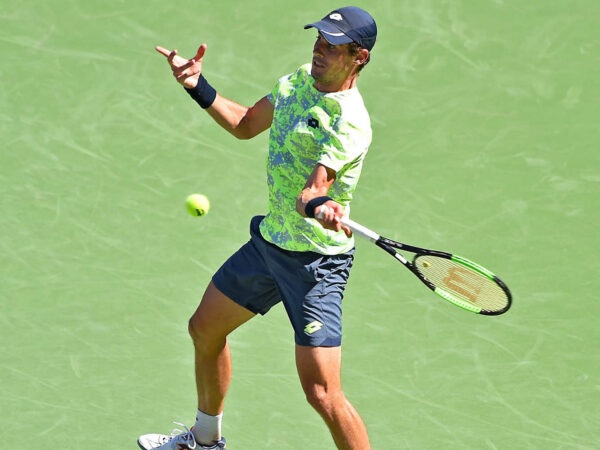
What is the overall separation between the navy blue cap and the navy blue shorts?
921 mm

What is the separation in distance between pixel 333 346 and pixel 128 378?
4.55 feet

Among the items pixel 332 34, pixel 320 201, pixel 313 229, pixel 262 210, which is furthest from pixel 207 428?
pixel 332 34

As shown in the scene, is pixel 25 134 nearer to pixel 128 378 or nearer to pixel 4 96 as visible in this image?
pixel 4 96

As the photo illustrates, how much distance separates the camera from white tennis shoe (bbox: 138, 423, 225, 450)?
6.90 metres

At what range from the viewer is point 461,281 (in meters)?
6.53

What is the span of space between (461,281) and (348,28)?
47.5 inches

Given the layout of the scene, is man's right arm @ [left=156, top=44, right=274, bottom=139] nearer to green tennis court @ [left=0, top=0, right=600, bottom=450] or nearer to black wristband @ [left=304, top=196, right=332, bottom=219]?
black wristband @ [left=304, top=196, right=332, bottom=219]

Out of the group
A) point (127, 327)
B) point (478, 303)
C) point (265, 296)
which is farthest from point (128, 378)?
point (478, 303)

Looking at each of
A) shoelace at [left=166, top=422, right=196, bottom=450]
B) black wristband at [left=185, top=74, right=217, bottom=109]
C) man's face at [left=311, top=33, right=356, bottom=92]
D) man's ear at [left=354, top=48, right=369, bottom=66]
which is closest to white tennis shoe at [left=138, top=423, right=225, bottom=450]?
shoelace at [left=166, top=422, right=196, bottom=450]

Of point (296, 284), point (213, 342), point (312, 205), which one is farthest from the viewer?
point (213, 342)

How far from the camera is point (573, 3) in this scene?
29.8 ft

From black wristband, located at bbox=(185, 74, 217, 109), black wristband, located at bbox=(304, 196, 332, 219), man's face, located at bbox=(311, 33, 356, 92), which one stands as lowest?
black wristband, located at bbox=(304, 196, 332, 219)

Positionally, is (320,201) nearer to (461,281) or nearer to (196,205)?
(461,281)

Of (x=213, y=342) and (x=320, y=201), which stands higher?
(x=320, y=201)
